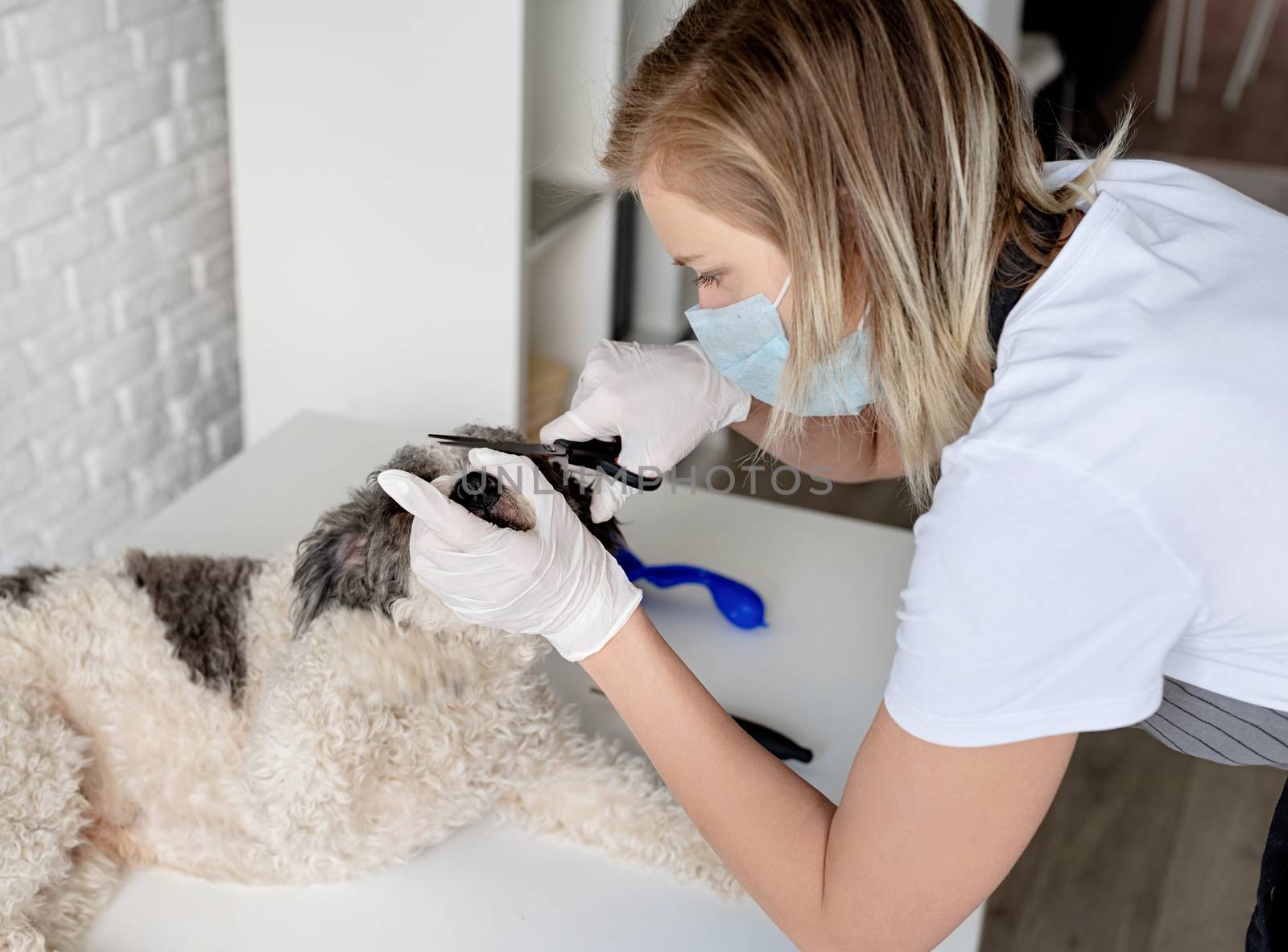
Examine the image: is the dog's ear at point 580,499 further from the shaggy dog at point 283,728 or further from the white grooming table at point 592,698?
the white grooming table at point 592,698

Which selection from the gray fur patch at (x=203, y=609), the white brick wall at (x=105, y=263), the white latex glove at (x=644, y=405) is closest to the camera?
the gray fur patch at (x=203, y=609)

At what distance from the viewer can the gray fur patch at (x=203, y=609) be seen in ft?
3.65

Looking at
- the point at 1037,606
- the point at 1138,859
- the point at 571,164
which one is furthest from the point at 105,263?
the point at 1138,859

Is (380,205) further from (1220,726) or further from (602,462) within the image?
(1220,726)

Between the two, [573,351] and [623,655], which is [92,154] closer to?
[573,351]

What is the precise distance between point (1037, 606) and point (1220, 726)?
318 millimetres

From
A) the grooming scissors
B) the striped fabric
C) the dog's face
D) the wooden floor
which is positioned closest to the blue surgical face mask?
the grooming scissors

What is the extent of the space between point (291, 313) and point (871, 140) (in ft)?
5.00

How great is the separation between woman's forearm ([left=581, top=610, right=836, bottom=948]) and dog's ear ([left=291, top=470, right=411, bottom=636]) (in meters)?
0.19

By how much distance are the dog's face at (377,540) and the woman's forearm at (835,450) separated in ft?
1.41

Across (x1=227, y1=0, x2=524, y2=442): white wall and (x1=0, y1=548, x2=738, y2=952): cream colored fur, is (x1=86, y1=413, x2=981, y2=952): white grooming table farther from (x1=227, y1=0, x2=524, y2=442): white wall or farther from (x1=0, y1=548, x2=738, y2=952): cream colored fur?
(x1=227, y1=0, x2=524, y2=442): white wall

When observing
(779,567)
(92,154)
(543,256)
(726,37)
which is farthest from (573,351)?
(726,37)

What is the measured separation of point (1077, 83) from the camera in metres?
3.82

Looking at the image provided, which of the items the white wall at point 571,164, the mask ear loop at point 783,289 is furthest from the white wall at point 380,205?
the mask ear loop at point 783,289
